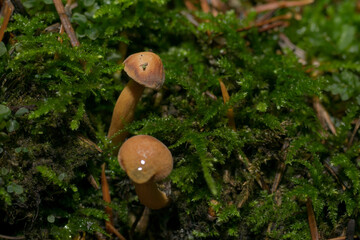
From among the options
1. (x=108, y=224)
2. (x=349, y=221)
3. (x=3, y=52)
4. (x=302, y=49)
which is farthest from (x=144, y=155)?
(x=302, y=49)

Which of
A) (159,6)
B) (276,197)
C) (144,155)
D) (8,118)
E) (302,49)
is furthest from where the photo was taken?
(302,49)

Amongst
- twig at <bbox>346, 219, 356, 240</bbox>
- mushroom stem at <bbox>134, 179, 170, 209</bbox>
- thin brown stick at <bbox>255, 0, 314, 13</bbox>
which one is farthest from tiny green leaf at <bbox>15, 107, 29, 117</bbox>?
thin brown stick at <bbox>255, 0, 314, 13</bbox>

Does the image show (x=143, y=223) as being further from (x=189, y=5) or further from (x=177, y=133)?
(x=189, y=5)

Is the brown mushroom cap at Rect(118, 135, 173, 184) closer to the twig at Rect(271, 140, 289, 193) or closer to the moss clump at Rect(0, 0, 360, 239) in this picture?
the moss clump at Rect(0, 0, 360, 239)

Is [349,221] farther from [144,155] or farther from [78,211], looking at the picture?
[78,211]

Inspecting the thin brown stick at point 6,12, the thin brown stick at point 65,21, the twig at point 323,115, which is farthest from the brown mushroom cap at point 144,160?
the twig at point 323,115

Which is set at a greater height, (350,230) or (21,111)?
(21,111)

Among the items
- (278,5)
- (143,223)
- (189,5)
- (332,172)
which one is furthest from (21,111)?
(278,5)
